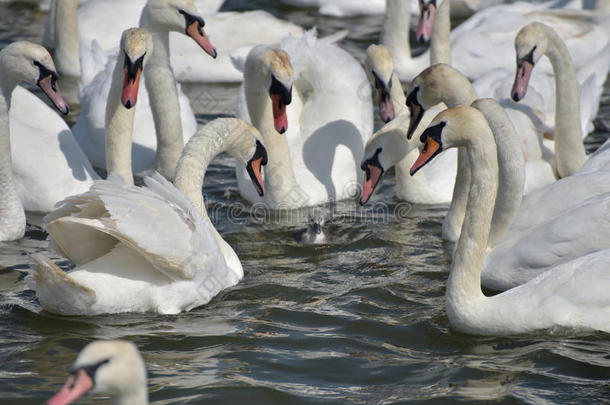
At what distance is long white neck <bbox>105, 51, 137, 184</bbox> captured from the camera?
8438mm

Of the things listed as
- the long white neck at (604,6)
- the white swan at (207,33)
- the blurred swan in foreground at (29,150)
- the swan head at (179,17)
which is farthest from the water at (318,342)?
the long white neck at (604,6)

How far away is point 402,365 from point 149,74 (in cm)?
404

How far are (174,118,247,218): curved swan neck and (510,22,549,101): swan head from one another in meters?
2.38

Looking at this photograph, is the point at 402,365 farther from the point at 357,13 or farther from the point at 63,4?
the point at 357,13

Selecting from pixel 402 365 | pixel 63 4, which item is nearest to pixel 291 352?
pixel 402 365

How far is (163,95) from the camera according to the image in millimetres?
9305

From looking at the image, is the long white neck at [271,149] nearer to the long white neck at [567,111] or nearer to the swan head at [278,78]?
the swan head at [278,78]

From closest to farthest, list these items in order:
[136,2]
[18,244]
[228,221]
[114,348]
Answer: [114,348], [18,244], [228,221], [136,2]

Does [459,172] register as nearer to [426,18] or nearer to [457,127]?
[457,127]

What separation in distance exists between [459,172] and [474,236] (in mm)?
1708

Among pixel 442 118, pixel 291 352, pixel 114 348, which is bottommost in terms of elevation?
pixel 291 352

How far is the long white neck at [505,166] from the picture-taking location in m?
7.67

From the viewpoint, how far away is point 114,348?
442cm

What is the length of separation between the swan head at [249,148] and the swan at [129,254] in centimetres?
96
